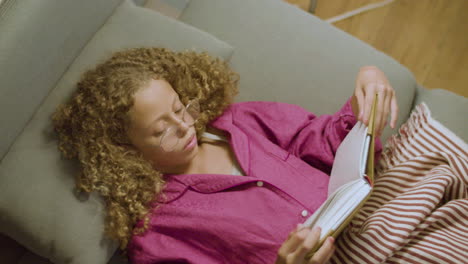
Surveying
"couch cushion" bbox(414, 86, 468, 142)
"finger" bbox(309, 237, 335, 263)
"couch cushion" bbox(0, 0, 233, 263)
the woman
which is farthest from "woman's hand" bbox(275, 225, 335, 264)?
"couch cushion" bbox(414, 86, 468, 142)

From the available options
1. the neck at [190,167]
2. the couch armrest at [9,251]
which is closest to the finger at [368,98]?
the neck at [190,167]

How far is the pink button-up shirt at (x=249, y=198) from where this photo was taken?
0.97m

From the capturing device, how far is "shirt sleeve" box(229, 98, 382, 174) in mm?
1101

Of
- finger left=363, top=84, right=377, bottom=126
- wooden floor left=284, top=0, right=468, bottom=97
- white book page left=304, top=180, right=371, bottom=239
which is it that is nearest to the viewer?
white book page left=304, top=180, right=371, bottom=239

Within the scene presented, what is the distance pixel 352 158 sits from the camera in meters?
0.82

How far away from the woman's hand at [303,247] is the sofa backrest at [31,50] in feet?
2.58

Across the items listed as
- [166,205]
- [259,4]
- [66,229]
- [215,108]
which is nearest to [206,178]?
[166,205]

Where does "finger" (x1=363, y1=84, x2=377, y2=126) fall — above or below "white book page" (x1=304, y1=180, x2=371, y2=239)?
above

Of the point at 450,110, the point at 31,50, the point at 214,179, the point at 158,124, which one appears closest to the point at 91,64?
the point at 31,50

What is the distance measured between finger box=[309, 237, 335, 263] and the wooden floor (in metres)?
1.34

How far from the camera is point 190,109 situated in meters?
1.04

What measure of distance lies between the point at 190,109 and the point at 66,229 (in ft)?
1.56

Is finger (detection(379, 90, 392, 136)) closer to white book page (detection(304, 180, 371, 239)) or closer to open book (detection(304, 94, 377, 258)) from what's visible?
open book (detection(304, 94, 377, 258))

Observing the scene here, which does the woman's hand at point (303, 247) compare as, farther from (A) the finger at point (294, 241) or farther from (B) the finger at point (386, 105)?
(B) the finger at point (386, 105)
